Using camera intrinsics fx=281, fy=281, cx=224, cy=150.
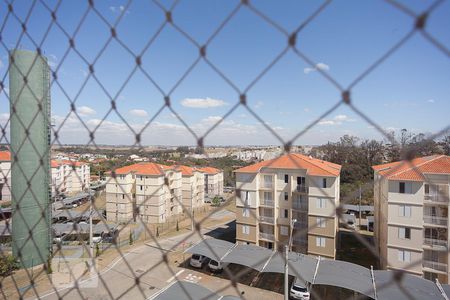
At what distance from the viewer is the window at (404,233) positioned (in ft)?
11.6

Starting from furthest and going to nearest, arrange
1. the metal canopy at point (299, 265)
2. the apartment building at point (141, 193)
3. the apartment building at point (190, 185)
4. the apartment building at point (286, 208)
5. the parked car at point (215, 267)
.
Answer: the apartment building at point (190, 185) < the apartment building at point (141, 193) < the parked car at point (215, 267) < the apartment building at point (286, 208) < the metal canopy at point (299, 265)

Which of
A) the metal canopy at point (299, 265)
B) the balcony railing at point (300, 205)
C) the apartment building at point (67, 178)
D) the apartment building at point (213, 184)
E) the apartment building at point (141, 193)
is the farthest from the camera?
the apartment building at point (213, 184)

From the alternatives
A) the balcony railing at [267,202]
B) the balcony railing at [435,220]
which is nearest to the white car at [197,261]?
the balcony railing at [267,202]

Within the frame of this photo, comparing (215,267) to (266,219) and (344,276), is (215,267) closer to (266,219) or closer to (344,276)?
(266,219)

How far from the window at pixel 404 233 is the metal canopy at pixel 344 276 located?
0.62 m

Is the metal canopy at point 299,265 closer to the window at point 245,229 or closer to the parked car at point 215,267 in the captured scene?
the parked car at point 215,267

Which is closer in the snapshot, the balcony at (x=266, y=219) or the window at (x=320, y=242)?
the window at (x=320, y=242)

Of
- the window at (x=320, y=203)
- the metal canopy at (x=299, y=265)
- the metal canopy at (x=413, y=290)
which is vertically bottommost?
the metal canopy at (x=299, y=265)

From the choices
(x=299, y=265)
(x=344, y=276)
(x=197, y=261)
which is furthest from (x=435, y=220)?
(x=197, y=261)

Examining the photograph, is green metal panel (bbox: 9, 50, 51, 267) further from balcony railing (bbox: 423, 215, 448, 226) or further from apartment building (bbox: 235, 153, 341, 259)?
balcony railing (bbox: 423, 215, 448, 226)

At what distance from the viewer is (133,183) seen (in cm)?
720

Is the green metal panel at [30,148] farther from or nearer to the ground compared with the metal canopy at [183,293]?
farther from the ground

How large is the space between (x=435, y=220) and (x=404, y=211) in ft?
1.19

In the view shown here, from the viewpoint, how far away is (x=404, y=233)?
3.54 metres
